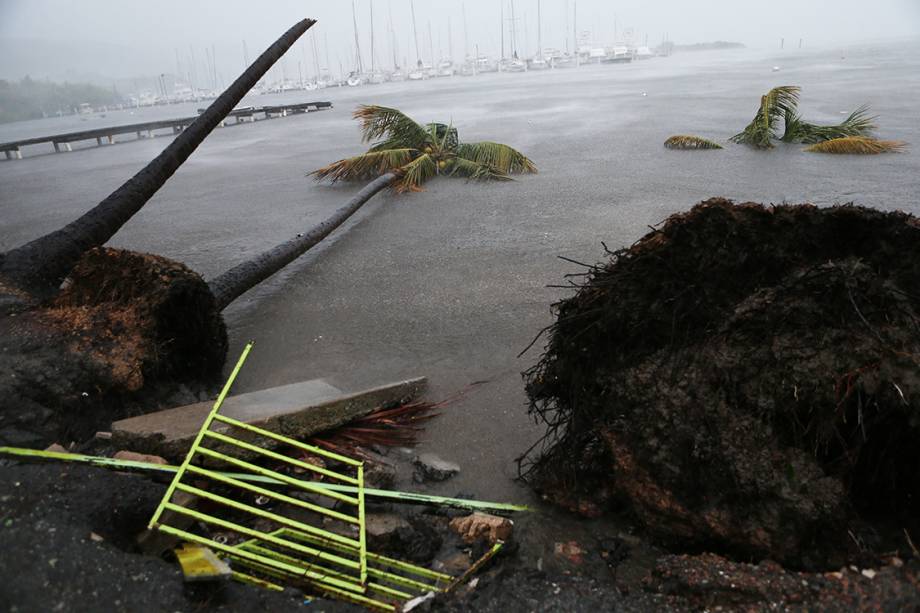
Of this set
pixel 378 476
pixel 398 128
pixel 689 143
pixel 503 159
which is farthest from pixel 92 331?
pixel 689 143

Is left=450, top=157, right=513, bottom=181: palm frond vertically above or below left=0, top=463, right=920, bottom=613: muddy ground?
above

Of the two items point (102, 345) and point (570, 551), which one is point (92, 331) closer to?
point (102, 345)

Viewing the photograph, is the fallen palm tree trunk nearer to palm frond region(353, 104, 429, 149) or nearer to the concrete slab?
the concrete slab

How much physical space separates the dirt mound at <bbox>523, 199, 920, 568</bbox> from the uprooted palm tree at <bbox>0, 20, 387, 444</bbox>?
2.87 meters

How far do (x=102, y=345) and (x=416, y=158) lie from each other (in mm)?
10350

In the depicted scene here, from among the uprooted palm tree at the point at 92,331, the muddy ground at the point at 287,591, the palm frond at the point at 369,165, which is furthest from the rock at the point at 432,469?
the palm frond at the point at 369,165

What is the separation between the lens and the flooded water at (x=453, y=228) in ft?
18.0

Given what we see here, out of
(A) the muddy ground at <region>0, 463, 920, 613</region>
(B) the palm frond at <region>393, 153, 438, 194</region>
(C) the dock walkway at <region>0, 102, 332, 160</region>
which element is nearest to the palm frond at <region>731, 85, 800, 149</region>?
(B) the palm frond at <region>393, 153, 438, 194</region>

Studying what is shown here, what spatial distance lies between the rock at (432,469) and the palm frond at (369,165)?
32.5 ft

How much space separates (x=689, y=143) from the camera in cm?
1511

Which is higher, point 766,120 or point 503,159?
point 766,120

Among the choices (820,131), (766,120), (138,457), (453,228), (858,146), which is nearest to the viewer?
(138,457)

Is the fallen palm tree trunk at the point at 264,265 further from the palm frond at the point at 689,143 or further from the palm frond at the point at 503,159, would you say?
the palm frond at the point at 689,143

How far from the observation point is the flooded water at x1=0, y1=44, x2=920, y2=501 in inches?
216
